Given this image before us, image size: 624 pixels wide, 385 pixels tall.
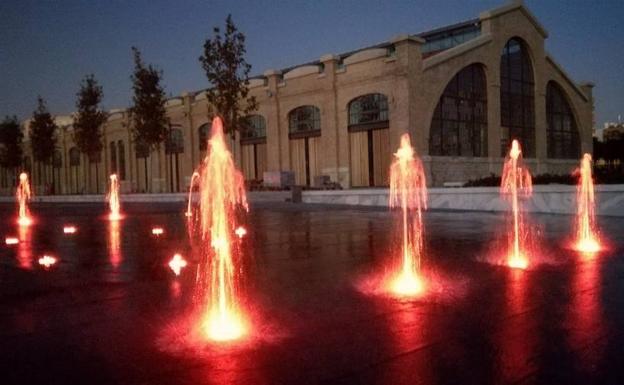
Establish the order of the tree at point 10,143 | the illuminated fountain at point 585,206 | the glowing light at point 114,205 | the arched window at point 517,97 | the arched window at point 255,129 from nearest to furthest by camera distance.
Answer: the illuminated fountain at point 585,206 < the glowing light at point 114,205 < the arched window at point 517,97 < the arched window at point 255,129 < the tree at point 10,143

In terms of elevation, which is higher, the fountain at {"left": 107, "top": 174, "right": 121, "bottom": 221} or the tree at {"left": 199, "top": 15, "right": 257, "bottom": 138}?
the tree at {"left": 199, "top": 15, "right": 257, "bottom": 138}

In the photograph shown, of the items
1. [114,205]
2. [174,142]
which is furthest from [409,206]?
[174,142]

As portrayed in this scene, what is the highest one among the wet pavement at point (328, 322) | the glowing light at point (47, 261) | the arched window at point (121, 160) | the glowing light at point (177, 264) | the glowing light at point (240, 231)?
the arched window at point (121, 160)

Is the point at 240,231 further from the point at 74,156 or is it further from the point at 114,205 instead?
the point at 74,156

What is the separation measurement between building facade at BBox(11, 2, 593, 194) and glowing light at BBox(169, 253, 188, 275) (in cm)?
2479

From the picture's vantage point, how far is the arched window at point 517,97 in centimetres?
4022

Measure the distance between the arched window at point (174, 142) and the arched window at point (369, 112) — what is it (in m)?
19.3

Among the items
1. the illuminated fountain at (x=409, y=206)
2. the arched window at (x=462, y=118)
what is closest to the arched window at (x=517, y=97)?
the arched window at (x=462, y=118)

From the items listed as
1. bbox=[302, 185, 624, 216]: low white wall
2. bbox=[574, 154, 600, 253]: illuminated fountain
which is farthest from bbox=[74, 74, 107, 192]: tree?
bbox=[574, 154, 600, 253]: illuminated fountain

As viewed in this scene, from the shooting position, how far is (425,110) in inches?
1351

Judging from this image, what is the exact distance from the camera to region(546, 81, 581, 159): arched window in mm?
44812

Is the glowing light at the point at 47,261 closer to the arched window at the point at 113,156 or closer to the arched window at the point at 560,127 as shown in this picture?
the arched window at the point at 560,127

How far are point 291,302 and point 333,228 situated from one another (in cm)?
985

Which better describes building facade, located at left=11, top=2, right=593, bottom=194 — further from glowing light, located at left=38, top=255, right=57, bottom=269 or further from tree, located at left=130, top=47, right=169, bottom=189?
glowing light, located at left=38, top=255, right=57, bottom=269
